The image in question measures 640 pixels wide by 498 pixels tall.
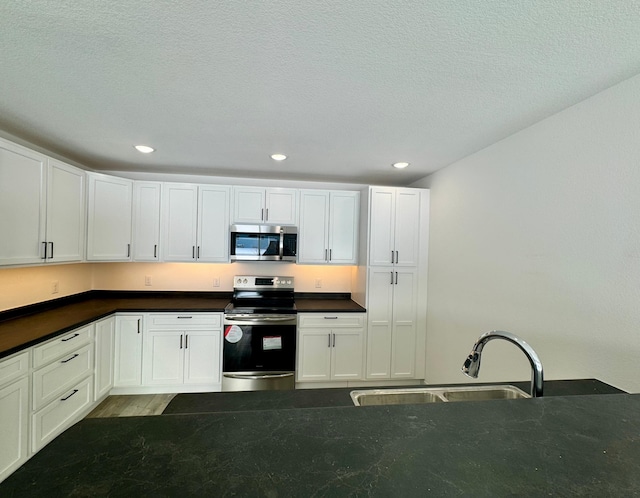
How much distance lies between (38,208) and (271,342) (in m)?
2.27

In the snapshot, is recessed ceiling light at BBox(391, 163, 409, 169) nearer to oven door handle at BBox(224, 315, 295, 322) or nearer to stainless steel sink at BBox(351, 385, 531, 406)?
oven door handle at BBox(224, 315, 295, 322)

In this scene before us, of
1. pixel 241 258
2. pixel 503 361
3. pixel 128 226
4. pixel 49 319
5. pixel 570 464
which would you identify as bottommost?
pixel 503 361

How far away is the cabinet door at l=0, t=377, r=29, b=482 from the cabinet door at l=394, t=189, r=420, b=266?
317 cm

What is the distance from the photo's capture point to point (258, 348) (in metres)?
2.82

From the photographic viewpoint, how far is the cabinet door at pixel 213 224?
3.10m

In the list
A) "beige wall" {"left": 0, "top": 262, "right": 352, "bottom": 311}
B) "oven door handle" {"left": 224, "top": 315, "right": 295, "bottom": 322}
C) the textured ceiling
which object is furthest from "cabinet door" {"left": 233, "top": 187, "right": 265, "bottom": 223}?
"oven door handle" {"left": 224, "top": 315, "right": 295, "bottom": 322}

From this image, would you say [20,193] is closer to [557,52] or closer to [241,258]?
[241,258]

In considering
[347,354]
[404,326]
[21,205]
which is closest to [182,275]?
[21,205]

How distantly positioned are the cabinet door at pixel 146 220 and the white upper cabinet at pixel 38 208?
45 cm

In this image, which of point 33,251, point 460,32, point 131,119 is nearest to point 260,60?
point 460,32

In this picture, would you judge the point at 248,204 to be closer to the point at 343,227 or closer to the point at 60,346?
the point at 343,227

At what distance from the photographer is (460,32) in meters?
1.06

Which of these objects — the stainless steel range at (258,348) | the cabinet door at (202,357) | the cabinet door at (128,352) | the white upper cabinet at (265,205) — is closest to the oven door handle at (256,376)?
the stainless steel range at (258,348)

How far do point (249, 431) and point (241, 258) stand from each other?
251 centimetres
